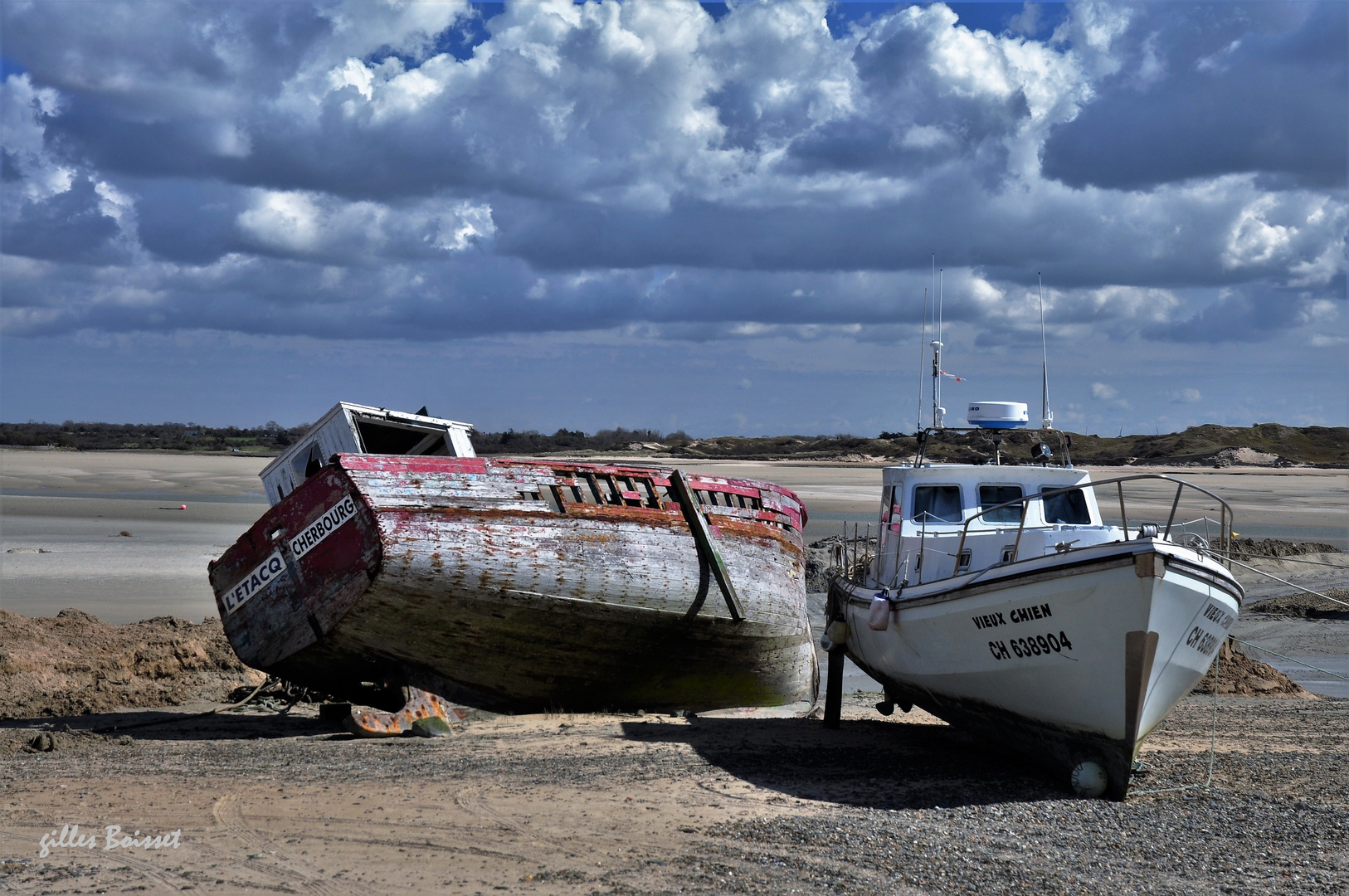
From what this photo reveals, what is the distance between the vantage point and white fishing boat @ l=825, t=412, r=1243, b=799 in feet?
25.7

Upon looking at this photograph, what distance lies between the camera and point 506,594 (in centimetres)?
1038

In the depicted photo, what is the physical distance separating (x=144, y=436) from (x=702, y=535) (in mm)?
95380

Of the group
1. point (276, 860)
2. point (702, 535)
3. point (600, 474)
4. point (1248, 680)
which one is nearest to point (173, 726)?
point (600, 474)

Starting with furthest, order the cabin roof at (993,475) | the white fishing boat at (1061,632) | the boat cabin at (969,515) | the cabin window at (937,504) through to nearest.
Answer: the cabin window at (937,504) < the cabin roof at (993,475) < the boat cabin at (969,515) < the white fishing boat at (1061,632)

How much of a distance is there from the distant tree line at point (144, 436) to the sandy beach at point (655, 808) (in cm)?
6782

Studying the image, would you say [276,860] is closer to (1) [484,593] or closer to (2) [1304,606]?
(1) [484,593]

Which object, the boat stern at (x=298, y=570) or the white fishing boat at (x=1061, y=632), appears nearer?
the white fishing boat at (x=1061, y=632)

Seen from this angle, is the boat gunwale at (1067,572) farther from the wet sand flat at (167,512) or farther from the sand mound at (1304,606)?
the sand mound at (1304,606)

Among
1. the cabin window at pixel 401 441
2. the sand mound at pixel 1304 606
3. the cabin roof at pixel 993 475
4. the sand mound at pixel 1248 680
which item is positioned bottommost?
the sand mound at pixel 1248 680

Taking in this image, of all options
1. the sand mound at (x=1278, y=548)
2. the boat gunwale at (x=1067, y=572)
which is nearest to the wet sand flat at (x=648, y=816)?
the boat gunwale at (x=1067, y=572)

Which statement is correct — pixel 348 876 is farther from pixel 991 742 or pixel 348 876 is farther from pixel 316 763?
pixel 991 742

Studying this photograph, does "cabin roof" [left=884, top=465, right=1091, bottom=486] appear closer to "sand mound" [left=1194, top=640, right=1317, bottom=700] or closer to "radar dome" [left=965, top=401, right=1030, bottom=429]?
"radar dome" [left=965, top=401, right=1030, bottom=429]

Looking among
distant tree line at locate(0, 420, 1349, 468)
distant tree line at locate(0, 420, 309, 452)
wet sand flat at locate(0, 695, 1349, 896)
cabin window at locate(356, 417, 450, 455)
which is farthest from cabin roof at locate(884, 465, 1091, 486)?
distant tree line at locate(0, 420, 309, 452)

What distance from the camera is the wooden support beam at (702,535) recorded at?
1145cm
